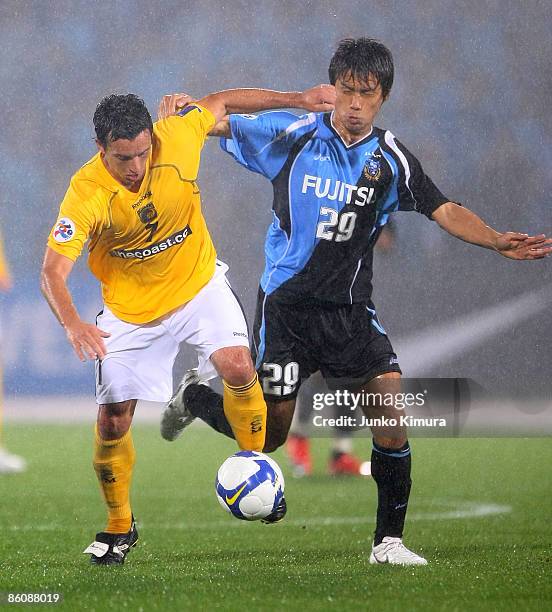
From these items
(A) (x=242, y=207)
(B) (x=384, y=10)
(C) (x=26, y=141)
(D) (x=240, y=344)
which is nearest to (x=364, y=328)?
(D) (x=240, y=344)

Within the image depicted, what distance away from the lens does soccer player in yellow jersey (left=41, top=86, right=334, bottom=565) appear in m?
3.83

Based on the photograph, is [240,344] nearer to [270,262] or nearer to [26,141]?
[270,262]

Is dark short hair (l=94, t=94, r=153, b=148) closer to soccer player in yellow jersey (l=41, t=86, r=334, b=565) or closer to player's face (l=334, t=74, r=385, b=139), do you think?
Result: soccer player in yellow jersey (l=41, t=86, r=334, b=565)

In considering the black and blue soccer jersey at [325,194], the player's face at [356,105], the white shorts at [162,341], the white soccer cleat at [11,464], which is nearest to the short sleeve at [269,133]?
the black and blue soccer jersey at [325,194]

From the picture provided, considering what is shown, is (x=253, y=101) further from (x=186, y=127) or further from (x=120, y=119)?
(x=120, y=119)

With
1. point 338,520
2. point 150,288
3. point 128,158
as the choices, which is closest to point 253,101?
point 128,158

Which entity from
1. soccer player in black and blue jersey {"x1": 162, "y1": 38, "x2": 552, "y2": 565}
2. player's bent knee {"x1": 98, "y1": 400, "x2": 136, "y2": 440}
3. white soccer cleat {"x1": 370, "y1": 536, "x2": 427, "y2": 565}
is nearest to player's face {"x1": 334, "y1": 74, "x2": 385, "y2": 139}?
soccer player in black and blue jersey {"x1": 162, "y1": 38, "x2": 552, "y2": 565}

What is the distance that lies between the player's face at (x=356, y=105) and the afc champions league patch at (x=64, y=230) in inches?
45.8

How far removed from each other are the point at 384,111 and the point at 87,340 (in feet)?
7.77

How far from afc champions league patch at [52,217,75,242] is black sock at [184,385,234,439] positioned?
95 centimetres

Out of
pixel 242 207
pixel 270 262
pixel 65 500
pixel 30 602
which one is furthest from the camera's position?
pixel 65 500

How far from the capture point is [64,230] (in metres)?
3.66

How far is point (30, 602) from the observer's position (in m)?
3.23

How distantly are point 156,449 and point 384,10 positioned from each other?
310cm
